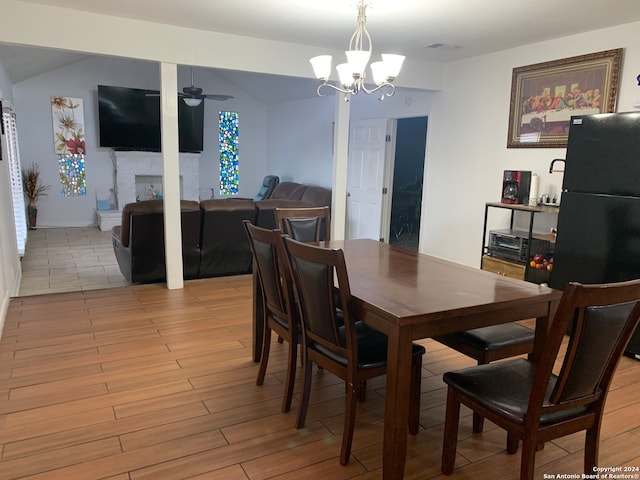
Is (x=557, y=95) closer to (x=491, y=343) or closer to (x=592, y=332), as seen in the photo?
(x=491, y=343)

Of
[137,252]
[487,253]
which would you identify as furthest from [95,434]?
[487,253]

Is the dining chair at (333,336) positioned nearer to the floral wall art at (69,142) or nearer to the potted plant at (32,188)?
the potted plant at (32,188)

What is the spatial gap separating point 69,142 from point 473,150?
679 centimetres

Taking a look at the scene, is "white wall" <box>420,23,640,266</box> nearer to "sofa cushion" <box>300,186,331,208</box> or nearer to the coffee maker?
the coffee maker

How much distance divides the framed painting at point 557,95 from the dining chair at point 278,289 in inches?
129

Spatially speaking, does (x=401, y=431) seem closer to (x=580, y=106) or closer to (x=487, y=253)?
(x=487, y=253)

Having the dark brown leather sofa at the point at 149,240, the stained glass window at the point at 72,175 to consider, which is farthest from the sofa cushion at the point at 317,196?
the stained glass window at the point at 72,175

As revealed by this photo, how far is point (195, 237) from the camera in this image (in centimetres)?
470

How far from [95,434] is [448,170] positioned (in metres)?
4.64

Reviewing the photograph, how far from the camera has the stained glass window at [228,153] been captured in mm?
9656

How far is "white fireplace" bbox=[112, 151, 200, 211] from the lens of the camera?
8.45 metres

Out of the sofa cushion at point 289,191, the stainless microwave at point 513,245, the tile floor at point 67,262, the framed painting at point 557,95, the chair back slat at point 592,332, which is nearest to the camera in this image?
the chair back slat at point 592,332

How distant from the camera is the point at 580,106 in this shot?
4.20 meters

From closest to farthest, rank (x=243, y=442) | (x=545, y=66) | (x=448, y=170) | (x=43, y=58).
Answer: (x=243, y=442), (x=545, y=66), (x=448, y=170), (x=43, y=58)
